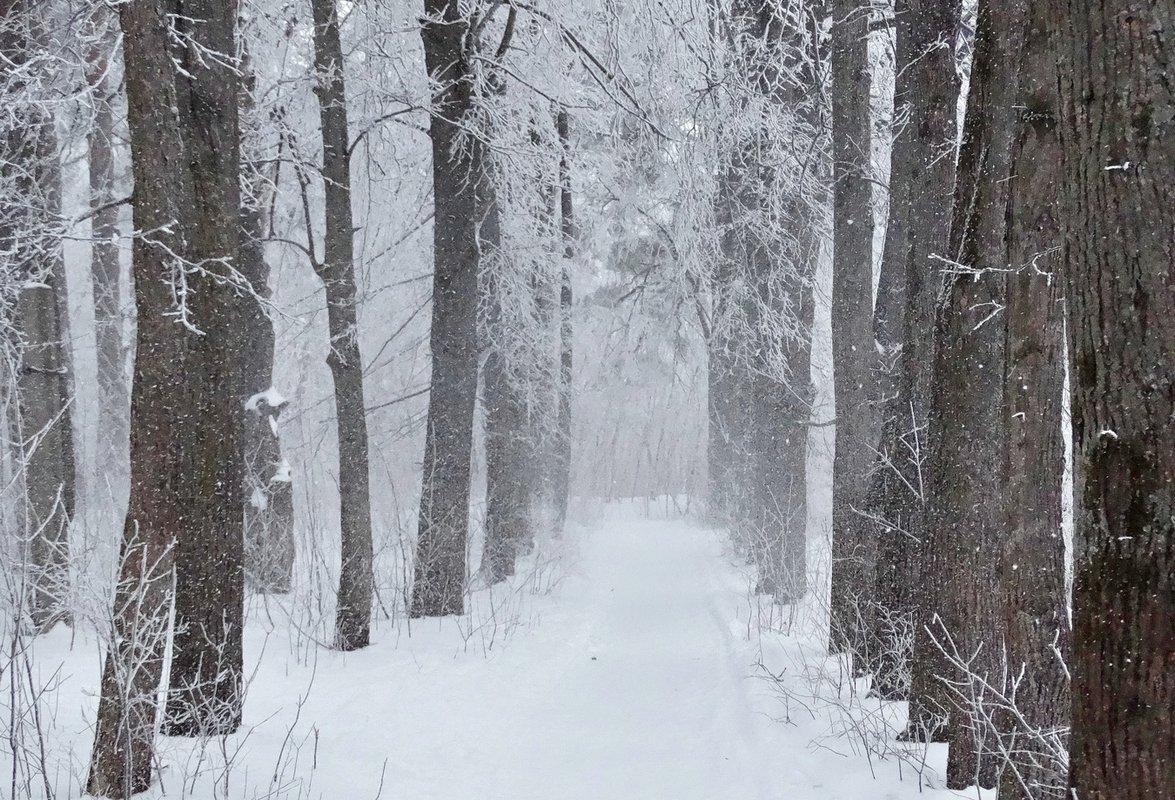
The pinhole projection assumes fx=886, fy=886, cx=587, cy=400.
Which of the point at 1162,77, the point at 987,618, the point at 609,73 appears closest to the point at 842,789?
the point at 987,618

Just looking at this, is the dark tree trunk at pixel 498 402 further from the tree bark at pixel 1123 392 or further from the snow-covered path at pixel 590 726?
the tree bark at pixel 1123 392

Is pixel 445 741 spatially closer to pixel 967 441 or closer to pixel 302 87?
pixel 967 441

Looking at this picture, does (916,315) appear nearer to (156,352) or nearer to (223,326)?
(223,326)

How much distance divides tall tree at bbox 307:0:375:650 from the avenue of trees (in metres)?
0.03

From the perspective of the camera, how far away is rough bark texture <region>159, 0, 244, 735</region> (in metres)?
4.73

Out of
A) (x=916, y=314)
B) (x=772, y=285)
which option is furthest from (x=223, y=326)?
(x=772, y=285)

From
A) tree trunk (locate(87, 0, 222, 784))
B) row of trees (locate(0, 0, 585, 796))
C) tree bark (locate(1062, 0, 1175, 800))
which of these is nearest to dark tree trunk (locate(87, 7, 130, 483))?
row of trees (locate(0, 0, 585, 796))

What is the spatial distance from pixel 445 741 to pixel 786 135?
22.6 ft

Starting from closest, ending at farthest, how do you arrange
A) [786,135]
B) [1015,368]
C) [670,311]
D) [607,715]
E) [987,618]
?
[1015,368] → [987,618] → [607,715] → [786,135] → [670,311]

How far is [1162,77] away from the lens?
209 cm

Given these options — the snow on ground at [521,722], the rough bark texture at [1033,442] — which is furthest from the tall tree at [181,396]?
the rough bark texture at [1033,442]

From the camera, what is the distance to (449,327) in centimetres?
927

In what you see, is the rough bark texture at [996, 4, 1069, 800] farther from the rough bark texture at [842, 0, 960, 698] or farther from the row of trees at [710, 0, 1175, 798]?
the rough bark texture at [842, 0, 960, 698]

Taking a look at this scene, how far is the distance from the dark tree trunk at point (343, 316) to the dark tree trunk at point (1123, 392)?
6.71 metres
